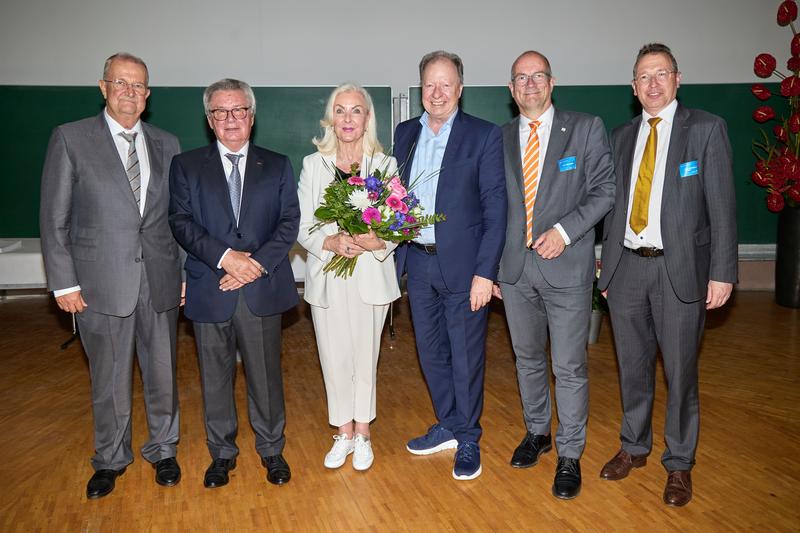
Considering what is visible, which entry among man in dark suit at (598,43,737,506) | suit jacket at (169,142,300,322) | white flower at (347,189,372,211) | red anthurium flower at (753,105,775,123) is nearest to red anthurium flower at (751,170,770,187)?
red anthurium flower at (753,105,775,123)

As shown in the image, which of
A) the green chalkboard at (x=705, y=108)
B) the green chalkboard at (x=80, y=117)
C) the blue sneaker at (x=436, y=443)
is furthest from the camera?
the green chalkboard at (x=705, y=108)

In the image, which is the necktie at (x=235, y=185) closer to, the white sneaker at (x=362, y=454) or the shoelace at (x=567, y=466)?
the white sneaker at (x=362, y=454)

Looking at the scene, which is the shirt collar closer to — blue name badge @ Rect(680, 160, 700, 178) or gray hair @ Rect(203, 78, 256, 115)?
blue name badge @ Rect(680, 160, 700, 178)

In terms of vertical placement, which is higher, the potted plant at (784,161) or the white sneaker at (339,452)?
the potted plant at (784,161)

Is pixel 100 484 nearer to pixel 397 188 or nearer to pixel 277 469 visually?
pixel 277 469

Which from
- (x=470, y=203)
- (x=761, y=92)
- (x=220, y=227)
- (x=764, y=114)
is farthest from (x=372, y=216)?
(x=761, y=92)

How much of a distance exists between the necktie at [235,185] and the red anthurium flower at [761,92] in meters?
7.34

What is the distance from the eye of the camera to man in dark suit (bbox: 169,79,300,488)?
3.34 metres

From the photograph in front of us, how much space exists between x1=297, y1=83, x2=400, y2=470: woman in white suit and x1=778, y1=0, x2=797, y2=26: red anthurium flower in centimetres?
720

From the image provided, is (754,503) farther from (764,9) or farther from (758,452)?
(764,9)

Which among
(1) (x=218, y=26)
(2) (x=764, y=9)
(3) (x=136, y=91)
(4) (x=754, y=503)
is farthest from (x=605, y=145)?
(2) (x=764, y=9)

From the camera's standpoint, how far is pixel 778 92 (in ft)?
27.9

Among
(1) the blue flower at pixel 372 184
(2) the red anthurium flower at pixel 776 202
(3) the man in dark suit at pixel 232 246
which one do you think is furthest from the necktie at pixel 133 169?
(2) the red anthurium flower at pixel 776 202

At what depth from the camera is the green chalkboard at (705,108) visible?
8.21 metres
